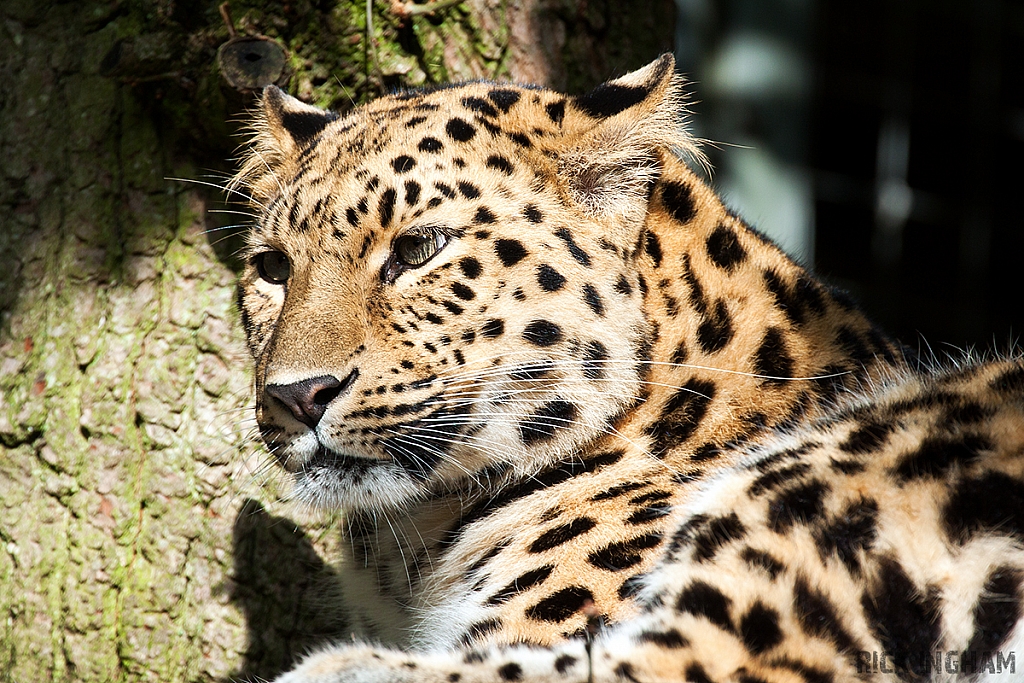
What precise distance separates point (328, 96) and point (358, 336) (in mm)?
1396

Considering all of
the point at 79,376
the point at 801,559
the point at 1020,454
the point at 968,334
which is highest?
the point at 1020,454

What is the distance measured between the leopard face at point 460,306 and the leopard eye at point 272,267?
21 centimetres

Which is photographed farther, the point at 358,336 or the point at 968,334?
the point at 968,334

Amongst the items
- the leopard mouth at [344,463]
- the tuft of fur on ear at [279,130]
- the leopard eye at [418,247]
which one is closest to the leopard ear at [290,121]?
the tuft of fur on ear at [279,130]

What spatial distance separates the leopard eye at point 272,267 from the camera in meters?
3.95

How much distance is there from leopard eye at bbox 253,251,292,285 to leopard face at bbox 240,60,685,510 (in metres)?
0.21

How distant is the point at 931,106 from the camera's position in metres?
10.1

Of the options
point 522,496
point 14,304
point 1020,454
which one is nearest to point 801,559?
point 1020,454

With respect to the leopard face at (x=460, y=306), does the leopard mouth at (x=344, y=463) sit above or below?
below

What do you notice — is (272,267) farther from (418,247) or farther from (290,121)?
(418,247)

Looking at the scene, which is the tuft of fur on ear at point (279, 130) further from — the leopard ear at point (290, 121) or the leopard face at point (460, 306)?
the leopard face at point (460, 306)

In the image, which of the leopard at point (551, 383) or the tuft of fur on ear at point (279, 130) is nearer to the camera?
the leopard at point (551, 383)

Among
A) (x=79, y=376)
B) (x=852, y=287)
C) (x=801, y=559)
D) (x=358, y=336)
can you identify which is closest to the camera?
(x=801, y=559)

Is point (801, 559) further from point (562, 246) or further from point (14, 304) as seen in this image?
point (14, 304)
